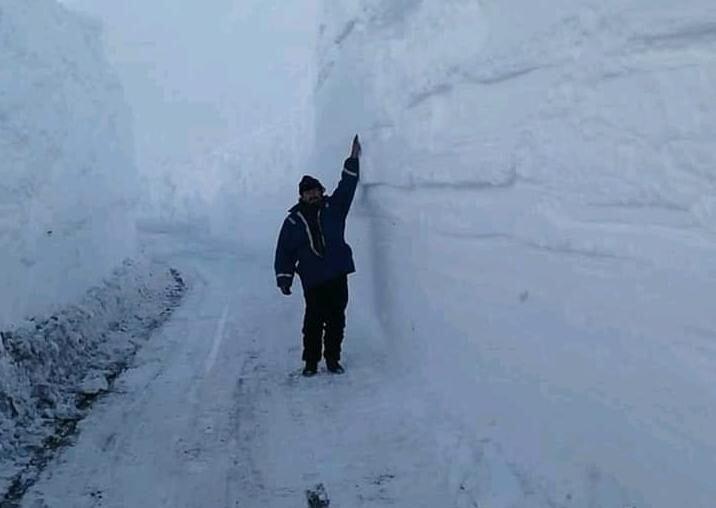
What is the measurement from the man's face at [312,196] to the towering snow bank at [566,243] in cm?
75

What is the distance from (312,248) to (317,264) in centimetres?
13

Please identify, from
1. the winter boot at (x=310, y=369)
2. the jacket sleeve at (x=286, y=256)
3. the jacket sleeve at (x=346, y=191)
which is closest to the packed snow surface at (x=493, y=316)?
the winter boot at (x=310, y=369)

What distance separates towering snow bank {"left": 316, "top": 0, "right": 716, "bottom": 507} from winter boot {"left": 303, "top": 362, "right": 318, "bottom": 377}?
825mm

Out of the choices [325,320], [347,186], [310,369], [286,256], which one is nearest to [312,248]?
[286,256]

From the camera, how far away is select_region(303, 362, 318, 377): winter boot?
7.54 m

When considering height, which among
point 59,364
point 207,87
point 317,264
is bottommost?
point 59,364

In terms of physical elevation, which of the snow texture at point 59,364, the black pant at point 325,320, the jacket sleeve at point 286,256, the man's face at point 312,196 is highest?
the man's face at point 312,196

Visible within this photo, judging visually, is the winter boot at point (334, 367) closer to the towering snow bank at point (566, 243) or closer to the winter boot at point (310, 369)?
the winter boot at point (310, 369)

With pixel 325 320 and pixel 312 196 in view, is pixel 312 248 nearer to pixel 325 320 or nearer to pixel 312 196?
pixel 312 196

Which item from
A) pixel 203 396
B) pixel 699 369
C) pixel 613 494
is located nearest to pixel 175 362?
pixel 203 396

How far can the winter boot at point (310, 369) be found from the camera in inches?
297

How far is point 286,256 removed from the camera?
25.8ft

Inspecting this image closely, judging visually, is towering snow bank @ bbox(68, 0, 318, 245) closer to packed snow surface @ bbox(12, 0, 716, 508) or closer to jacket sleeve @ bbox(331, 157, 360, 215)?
jacket sleeve @ bbox(331, 157, 360, 215)

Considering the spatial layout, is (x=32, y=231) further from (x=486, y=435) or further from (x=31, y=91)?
(x=486, y=435)
